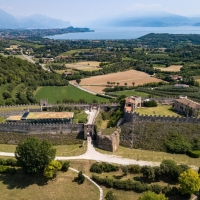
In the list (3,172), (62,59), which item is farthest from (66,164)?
(62,59)

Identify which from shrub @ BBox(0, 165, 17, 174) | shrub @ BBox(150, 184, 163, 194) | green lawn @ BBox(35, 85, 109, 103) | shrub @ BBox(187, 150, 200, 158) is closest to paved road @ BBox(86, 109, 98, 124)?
green lawn @ BBox(35, 85, 109, 103)

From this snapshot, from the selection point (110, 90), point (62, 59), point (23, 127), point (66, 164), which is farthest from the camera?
point (62, 59)

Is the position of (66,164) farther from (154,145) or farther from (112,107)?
(112,107)

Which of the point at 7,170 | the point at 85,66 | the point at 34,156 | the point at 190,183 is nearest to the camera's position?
the point at 190,183

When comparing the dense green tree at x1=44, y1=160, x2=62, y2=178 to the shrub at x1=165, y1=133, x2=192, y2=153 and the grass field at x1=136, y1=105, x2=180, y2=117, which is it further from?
the grass field at x1=136, y1=105, x2=180, y2=117

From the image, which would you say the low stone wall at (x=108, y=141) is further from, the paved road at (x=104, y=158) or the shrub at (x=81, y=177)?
the shrub at (x=81, y=177)

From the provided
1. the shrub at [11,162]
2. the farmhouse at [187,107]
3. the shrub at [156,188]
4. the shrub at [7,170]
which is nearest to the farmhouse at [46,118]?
the shrub at [11,162]

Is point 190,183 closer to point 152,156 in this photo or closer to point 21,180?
point 152,156

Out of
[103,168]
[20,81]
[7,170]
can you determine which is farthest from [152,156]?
[20,81]
